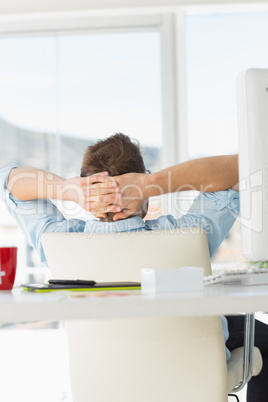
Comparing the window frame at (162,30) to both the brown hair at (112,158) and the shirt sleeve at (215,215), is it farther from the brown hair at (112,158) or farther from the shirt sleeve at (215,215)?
the shirt sleeve at (215,215)

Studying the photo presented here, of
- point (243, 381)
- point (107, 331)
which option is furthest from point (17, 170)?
point (243, 381)

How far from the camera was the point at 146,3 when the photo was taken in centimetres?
464

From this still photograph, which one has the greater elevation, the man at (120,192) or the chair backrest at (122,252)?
the man at (120,192)

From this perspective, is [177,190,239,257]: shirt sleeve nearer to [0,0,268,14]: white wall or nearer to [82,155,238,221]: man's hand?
[82,155,238,221]: man's hand

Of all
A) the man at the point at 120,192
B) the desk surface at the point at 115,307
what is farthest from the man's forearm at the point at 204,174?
the desk surface at the point at 115,307

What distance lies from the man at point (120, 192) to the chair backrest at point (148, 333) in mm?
202

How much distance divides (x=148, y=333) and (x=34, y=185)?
562 mm

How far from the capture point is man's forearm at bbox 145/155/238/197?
153 centimetres

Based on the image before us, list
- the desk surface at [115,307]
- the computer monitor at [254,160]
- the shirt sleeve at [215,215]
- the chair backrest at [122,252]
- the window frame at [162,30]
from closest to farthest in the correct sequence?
the desk surface at [115,307], the computer monitor at [254,160], the chair backrest at [122,252], the shirt sleeve at [215,215], the window frame at [162,30]

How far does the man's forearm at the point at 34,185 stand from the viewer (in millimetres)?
1665

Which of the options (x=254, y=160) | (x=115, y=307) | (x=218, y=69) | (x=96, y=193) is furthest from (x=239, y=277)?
(x=218, y=69)

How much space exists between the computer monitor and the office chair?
6.9 inches

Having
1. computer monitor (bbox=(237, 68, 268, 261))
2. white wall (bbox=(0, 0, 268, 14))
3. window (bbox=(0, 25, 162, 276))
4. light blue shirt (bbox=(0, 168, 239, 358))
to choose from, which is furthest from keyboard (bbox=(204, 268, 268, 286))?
white wall (bbox=(0, 0, 268, 14))

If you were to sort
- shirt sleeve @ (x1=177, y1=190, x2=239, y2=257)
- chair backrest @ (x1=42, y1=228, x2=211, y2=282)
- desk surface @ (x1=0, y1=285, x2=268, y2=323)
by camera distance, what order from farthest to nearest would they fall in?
shirt sleeve @ (x1=177, y1=190, x2=239, y2=257)
chair backrest @ (x1=42, y1=228, x2=211, y2=282)
desk surface @ (x1=0, y1=285, x2=268, y2=323)
